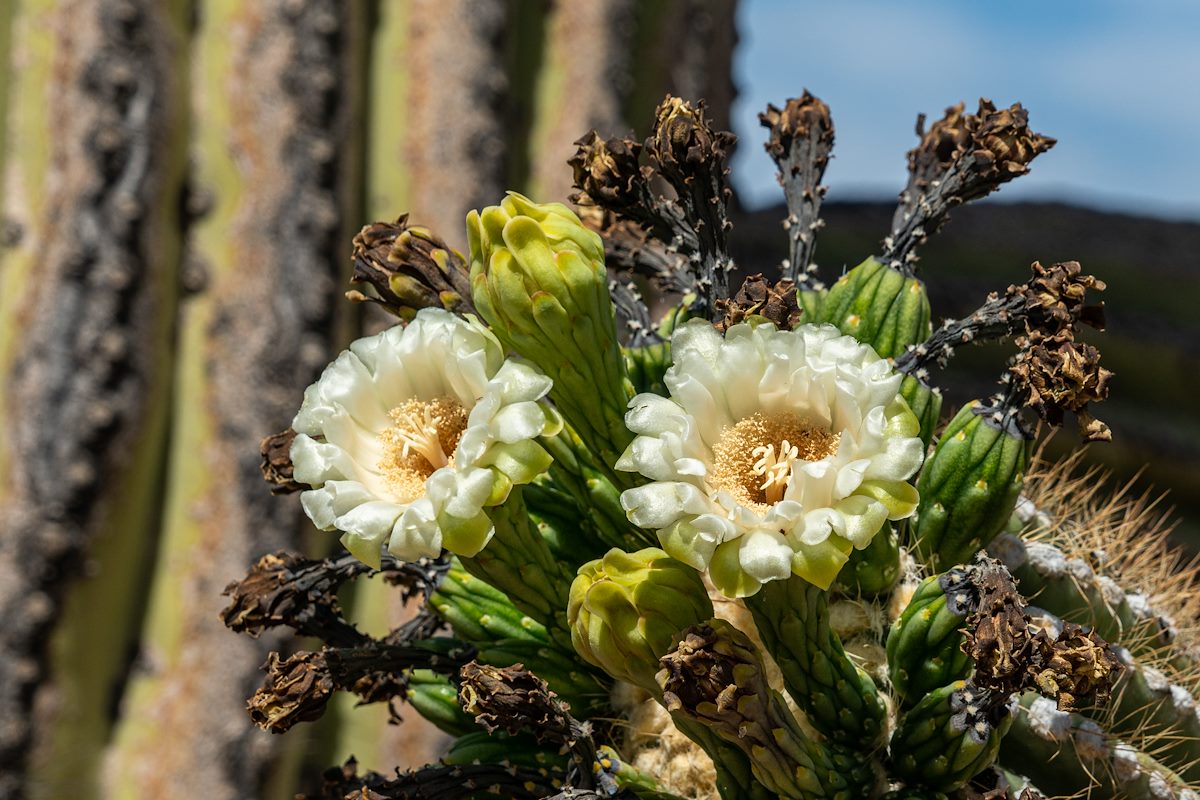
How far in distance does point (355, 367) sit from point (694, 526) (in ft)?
0.91

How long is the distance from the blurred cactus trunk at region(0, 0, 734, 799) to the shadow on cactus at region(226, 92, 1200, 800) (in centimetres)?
95

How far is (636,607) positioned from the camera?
2.58 ft

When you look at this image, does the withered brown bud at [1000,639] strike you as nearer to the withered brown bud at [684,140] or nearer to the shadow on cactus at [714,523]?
the shadow on cactus at [714,523]

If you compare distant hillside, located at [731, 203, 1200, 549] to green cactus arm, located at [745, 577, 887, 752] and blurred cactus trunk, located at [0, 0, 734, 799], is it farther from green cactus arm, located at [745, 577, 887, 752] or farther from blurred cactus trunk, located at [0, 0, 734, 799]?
green cactus arm, located at [745, 577, 887, 752]

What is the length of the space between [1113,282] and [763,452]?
3.14 meters

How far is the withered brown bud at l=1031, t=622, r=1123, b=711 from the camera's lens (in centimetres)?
73

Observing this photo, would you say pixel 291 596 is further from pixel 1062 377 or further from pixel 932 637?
pixel 1062 377

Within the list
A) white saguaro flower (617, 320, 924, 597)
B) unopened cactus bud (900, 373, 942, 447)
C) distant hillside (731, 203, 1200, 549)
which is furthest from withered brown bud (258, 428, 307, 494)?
distant hillside (731, 203, 1200, 549)

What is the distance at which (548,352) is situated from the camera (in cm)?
86

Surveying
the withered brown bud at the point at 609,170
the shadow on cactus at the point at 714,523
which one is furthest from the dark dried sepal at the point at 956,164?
the withered brown bud at the point at 609,170

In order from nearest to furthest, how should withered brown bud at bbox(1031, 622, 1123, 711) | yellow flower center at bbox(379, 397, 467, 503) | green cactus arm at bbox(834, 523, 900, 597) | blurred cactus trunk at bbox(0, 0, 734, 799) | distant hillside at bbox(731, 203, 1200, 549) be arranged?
withered brown bud at bbox(1031, 622, 1123, 711), yellow flower center at bbox(379, 397, 467, 503), green cactus arm at bbox(834, 523, 900, 597), blurred cactus trunk at bbox(0, 0, 734, 799), distant hillside at bbox(731, 203, 1200, 549)

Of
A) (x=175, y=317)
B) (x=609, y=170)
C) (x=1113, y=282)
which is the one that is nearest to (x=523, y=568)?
(x=609, y=170)

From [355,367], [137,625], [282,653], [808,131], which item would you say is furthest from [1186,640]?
[137,625]

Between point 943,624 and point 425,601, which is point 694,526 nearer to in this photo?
point 943,624
